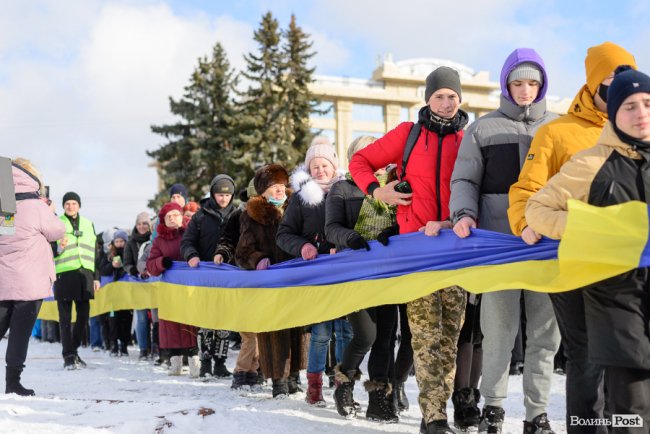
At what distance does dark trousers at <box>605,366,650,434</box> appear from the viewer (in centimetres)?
288

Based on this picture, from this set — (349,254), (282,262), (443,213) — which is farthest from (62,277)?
(443,213)

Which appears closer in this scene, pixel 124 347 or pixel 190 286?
pixel 190 286

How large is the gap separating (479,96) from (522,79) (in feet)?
200

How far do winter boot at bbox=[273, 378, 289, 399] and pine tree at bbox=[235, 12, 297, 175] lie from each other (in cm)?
3056

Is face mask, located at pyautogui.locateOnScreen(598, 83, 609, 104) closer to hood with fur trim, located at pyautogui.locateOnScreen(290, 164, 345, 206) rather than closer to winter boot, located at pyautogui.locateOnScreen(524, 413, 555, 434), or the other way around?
winter boot, located at pyautogui.locateOnScreen(524, 413, 555, 434)

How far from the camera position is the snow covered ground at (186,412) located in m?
4.41

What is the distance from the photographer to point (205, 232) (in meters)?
7.85

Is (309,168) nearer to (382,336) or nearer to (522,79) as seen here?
(382,336)

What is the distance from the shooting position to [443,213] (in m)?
4.66

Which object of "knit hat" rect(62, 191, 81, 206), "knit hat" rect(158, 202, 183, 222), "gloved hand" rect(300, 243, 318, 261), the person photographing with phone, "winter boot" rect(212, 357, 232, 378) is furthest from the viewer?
"knit hat" rect(62, 191, 81, 206)

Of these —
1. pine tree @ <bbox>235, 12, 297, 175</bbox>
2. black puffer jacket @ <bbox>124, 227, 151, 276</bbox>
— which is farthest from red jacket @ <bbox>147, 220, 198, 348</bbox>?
pine tree @ <bbox>235, 12, 297, 175</bbox>

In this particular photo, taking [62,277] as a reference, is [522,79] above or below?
above

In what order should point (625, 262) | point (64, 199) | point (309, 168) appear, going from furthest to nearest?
point (64, 199) < point (309, 168) < point (625, 262)

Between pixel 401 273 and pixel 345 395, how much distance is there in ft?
3.53
